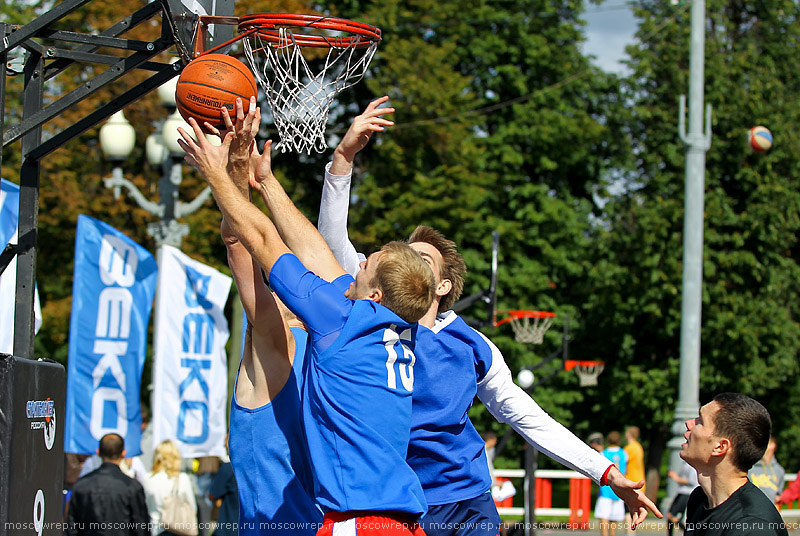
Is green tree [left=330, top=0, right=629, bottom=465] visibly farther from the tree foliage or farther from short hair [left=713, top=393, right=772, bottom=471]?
short hair [left=713, top=393, right=772, bottom=471]

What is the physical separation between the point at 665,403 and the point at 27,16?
17.4 meters

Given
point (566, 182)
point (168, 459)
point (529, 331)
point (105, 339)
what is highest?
point (566, 182)

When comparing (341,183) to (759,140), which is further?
(759,140)

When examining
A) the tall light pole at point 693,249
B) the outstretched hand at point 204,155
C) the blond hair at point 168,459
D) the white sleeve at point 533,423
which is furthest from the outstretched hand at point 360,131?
the tall light pole at point 693,249

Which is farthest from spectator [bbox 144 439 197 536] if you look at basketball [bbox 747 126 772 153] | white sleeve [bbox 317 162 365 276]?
basketball [bbox 747 126 772 153]

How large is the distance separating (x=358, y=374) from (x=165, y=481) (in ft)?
24.1

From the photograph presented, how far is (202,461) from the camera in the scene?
11.2 metres

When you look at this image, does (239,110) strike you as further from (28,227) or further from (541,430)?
(541,430)

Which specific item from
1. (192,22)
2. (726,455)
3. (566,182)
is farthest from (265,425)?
(566,182)

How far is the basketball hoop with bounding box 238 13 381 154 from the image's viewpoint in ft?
15.8

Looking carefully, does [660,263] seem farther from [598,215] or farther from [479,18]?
[479,18]

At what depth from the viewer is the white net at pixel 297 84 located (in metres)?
5.15

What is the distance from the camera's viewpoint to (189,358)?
419 inches

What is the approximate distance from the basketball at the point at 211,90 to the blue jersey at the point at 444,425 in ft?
4.23
